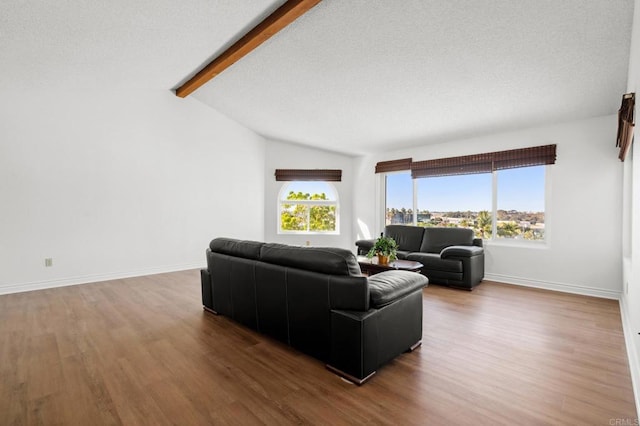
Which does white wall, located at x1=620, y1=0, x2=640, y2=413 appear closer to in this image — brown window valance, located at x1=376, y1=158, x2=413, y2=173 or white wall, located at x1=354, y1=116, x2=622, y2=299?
white wall, located at x1=354, y1=116, x2=622, y2=299

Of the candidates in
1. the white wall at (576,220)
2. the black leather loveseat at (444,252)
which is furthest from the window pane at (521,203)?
the black leather loveseat at (444,252)

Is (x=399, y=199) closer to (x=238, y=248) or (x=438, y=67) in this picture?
(x=438, y=67)

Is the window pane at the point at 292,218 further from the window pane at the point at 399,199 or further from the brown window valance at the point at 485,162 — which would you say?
the brown window valance at the point at 485,162

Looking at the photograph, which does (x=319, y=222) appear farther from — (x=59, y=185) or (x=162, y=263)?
(x=59, y=185)

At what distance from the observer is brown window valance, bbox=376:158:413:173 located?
6012mm

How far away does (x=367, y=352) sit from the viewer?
1853 millimetres

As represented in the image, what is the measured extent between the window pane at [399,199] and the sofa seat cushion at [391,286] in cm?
396

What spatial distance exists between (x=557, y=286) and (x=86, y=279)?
6.83 m

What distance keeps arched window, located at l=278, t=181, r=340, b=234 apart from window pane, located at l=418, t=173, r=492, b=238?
2028 millimetres

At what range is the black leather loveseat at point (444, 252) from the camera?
166 inches

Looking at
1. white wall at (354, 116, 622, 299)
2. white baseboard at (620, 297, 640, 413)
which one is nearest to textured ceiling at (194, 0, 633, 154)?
white wall at (354, 116, 622, 299)

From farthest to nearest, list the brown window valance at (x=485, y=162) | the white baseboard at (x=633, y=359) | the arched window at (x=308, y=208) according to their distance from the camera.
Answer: the arched window at (x=308, y=208) < the brown window valance at (x=485, y=162) < the white baseboard at (x=633, y=359)

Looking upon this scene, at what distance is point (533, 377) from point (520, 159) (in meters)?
3.58

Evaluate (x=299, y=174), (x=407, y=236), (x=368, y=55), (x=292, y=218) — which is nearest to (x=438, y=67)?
(x=368, y=55)
